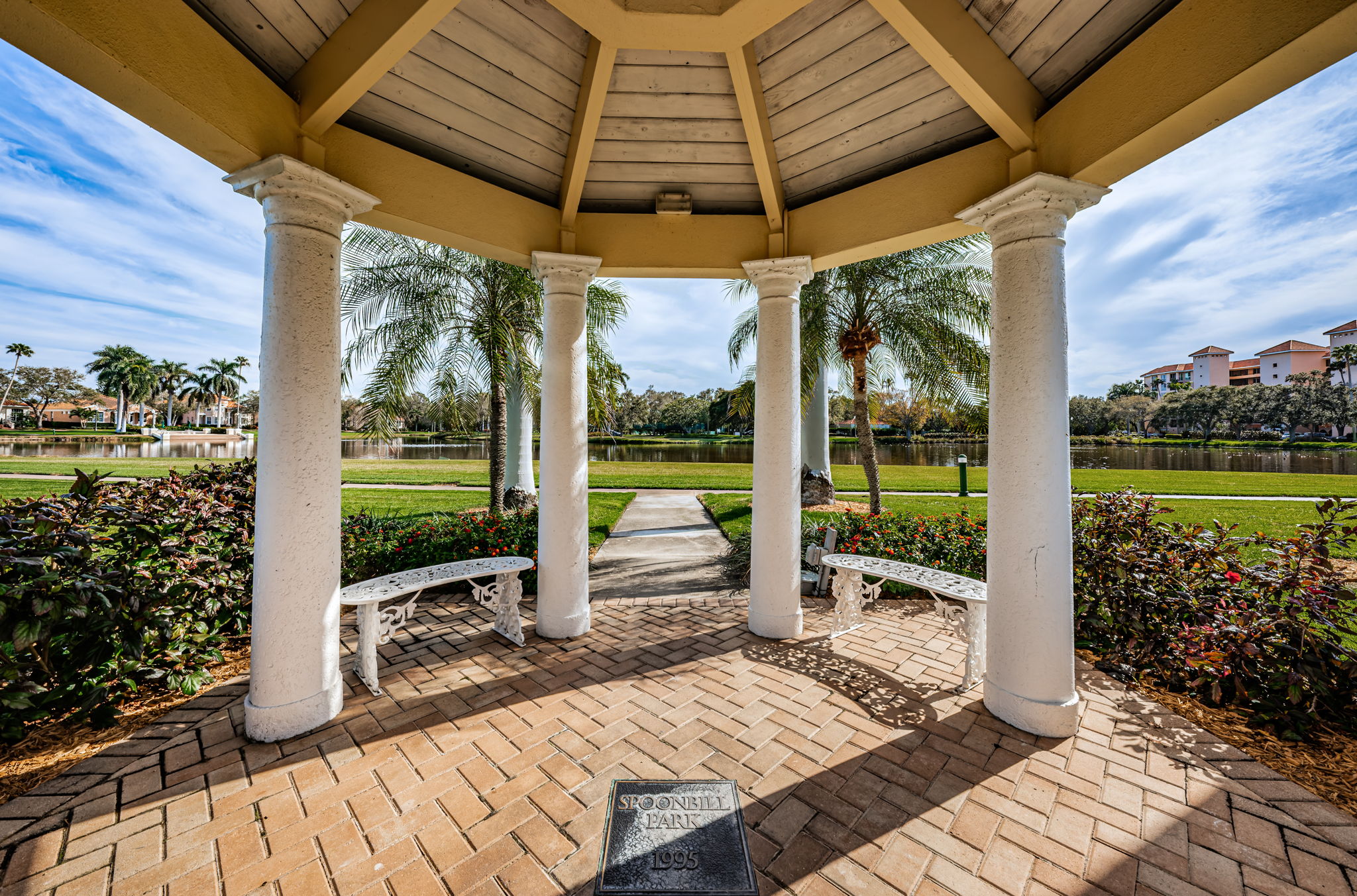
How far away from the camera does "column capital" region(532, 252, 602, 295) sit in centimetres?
488

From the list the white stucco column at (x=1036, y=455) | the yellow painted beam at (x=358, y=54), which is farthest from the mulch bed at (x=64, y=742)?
the white stucco column at (x=1036, y=455)

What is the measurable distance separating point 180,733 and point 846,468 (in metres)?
24.0

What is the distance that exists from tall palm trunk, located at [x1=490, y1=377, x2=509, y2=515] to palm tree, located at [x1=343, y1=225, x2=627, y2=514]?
0.05 ft

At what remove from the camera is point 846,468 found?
2466 centimetres

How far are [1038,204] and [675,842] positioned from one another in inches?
168

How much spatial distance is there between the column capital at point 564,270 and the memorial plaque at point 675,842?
4.02m

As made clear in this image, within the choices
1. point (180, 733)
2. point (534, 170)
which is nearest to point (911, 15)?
point (534, 170)

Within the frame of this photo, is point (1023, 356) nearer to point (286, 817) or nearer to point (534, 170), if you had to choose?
point (534, 170)

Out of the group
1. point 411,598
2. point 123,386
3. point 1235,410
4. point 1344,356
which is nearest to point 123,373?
point 123,386

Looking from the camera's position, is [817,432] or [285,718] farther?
[817,432]

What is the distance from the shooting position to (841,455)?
4375 cm

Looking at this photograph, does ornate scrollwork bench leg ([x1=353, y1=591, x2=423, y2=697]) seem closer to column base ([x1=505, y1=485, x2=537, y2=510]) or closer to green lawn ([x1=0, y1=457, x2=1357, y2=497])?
column base ([x1=505, y1=485, x2=537, y2=510])

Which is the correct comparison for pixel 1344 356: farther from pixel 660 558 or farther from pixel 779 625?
pixel 779 625

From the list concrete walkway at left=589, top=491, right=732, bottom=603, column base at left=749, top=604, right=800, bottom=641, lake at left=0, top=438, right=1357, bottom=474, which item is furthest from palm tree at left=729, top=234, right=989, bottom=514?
lake at left=0, top=438, right=1357, bottom=474
